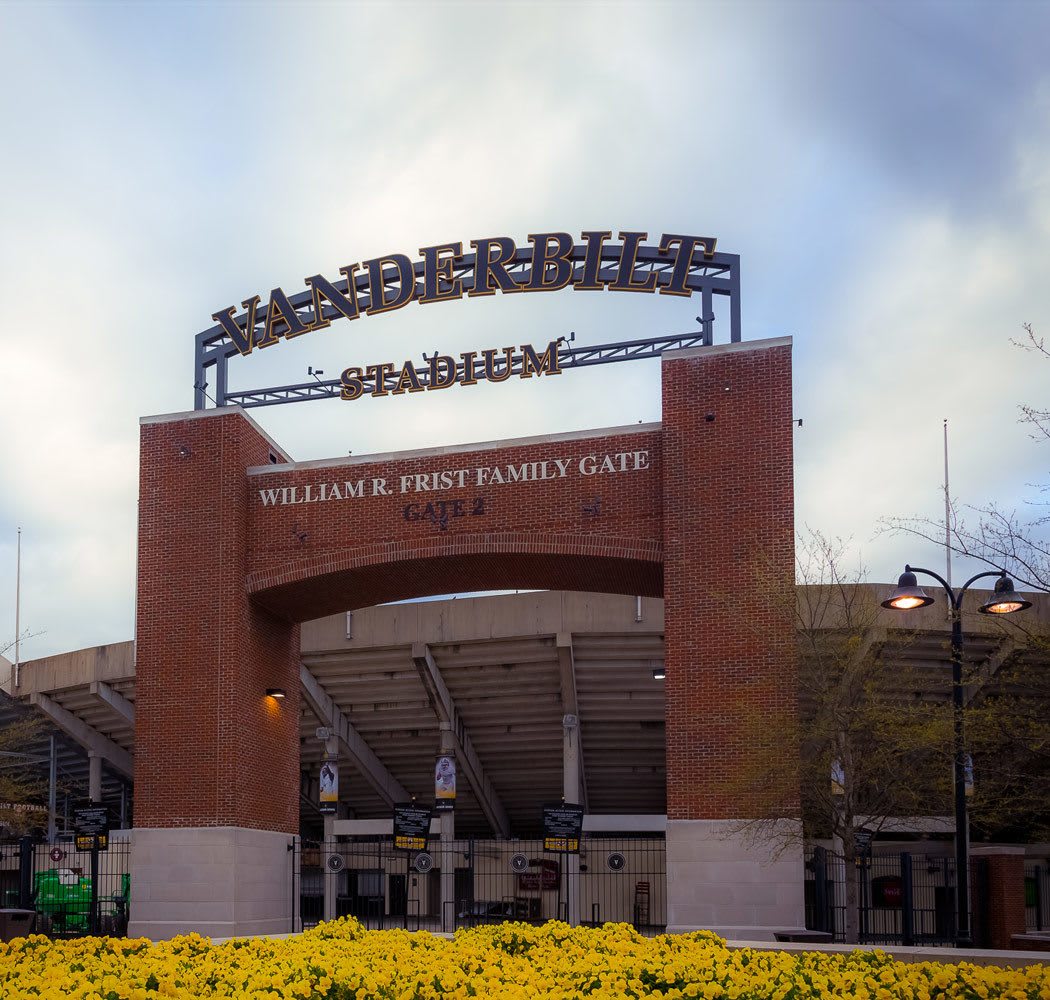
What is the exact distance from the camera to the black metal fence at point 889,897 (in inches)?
942

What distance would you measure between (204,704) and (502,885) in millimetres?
23170

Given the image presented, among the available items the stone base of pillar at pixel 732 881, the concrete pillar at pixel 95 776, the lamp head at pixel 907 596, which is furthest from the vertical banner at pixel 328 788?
the lamp head at pixel 907 596

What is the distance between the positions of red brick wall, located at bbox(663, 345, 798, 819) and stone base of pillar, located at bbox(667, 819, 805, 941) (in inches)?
14.9

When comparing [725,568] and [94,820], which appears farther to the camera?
[94,820]

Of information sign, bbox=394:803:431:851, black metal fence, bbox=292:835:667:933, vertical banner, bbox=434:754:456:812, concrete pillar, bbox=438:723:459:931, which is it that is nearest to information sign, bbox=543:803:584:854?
information sign, bbox=394:803:431:851

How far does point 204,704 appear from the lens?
87.3 feet

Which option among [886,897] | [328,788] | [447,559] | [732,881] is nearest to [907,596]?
[732,881]

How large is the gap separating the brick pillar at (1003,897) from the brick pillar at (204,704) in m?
13.6

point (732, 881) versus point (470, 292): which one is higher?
point (470, 292)

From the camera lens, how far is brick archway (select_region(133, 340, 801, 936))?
2405cm

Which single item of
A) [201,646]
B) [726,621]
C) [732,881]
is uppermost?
[726,621]

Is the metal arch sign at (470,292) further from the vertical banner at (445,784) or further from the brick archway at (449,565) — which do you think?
the vertical banner at (445,784)

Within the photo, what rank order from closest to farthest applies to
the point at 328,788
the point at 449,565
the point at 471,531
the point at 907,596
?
the point at 907,596, the point at 471,531, the point at 449,565, the point at 328,788

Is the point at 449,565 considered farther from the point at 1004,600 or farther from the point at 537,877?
the point at 537,877
